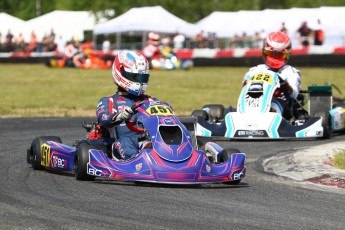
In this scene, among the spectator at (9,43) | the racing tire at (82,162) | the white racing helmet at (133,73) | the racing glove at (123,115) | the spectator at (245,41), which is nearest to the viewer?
the racing tire at (82,162)

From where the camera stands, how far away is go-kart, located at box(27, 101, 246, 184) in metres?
8.41

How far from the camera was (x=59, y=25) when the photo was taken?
52.1 meters

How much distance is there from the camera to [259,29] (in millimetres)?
41062

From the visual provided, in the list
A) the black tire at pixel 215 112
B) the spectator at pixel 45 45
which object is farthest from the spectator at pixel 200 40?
the black tire at pixel 215 112

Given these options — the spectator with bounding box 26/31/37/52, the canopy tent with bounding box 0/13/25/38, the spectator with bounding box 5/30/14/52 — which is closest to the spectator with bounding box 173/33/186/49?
the spectator with bounding box 26/31/37/52

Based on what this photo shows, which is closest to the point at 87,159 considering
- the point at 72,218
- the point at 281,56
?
the point at 72,218

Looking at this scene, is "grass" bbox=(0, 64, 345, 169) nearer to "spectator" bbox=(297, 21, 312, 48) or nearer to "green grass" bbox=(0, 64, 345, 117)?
"green grass" bbox=(0, 64, 345, 117)

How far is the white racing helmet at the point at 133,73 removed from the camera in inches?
372

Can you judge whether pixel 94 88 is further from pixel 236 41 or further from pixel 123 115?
pixel 123 115

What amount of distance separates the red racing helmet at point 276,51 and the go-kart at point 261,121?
0.75 meters

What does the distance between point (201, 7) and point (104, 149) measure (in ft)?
185

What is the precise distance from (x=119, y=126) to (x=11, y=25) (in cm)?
4433

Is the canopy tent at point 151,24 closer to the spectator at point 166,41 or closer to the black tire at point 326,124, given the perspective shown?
the spectator at point 166,41

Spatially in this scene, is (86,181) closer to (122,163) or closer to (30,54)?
(122,163)
